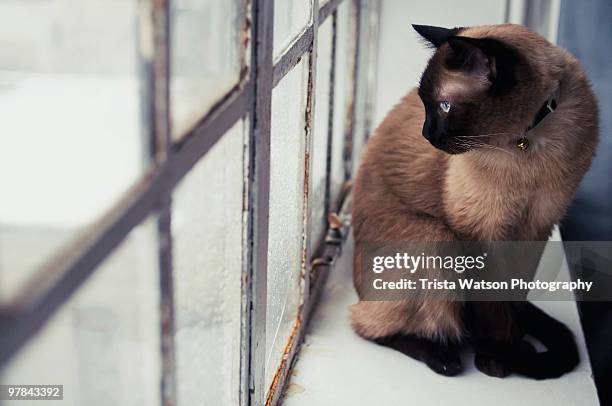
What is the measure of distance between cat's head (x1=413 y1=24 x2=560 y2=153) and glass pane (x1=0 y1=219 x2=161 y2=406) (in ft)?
2.51

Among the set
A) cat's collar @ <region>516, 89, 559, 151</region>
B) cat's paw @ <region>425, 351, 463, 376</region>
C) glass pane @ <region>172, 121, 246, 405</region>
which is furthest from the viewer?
cat's paw @ <region>425, 351, 463, 376</region>

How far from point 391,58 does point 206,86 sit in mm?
1766

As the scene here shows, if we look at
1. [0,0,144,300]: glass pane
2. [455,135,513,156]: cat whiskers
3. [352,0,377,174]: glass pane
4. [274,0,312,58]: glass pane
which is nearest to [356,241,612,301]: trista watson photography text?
Result: [455,135,513,156]: cat whiskers

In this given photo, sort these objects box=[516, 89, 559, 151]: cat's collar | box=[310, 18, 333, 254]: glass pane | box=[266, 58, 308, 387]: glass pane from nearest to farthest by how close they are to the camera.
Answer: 1. box=[266, 58, 308, 387]: glass pane
2. box=[516, 89, 559, 151]: cat's collar
3. box=[310, 18, 333, 254]: glass pane

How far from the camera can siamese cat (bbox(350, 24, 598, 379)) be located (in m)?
1.42

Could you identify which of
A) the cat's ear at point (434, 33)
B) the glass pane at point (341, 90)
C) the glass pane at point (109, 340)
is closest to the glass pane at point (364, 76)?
the glass pane at point (341, 90)

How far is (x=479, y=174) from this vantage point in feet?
5.12

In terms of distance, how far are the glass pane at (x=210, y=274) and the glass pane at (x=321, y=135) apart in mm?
589

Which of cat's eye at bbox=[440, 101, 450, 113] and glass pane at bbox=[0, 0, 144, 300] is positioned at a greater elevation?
glass pane at bbox=[0, 0, 144, 300]

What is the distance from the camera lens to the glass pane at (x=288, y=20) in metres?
1.21

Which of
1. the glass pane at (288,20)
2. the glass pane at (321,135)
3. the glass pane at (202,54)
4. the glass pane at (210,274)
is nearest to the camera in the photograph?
the glass pane at (202,54)

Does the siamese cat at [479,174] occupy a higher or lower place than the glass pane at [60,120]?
lower

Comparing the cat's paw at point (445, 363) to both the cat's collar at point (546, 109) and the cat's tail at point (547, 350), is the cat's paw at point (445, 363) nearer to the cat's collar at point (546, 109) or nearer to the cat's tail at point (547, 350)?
the cat's tail at point (547, 350)

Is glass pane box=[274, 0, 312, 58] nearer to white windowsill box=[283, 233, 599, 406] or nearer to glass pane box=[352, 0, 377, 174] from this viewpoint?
white windowsill box=[283, 233, 599, 406]
